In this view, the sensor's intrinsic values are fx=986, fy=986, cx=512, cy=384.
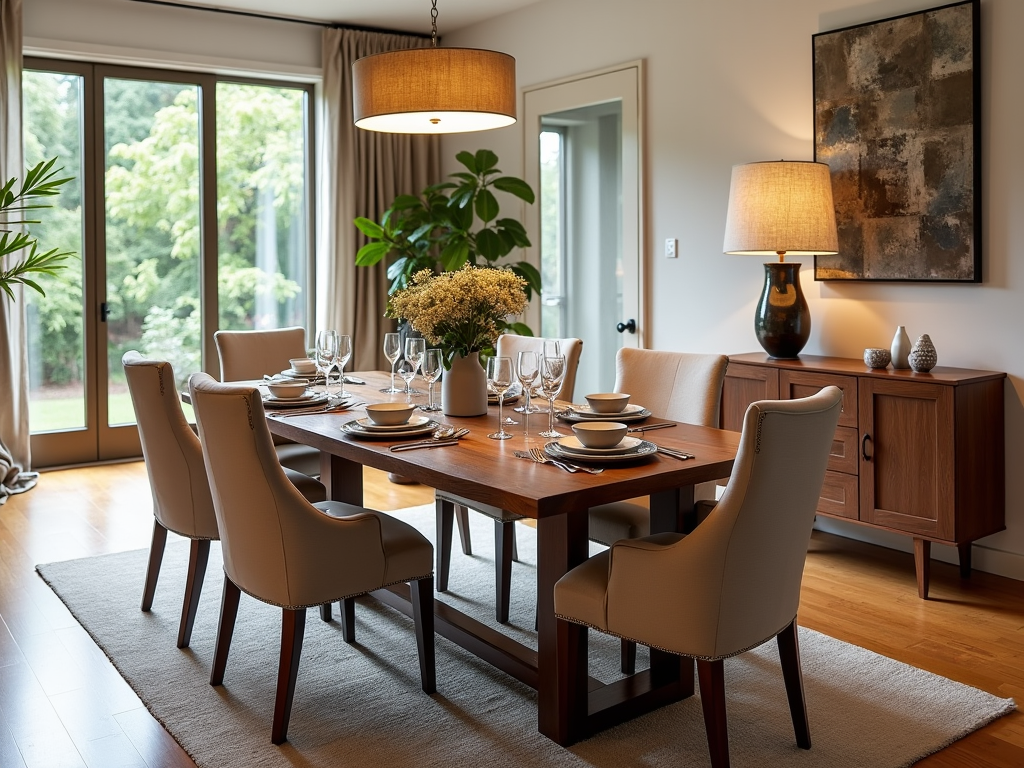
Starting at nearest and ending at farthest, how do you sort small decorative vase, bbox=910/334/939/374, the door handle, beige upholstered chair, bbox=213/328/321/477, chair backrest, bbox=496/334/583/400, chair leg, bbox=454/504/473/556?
1. small decorative vase, bbox=910/334/939/374
2. chair backrest, bbox=496/334/583/400
3. chair leg, bbox=454/504/473/556
4. beige upholstered chair, bbox=213/328/321/477
5. the door handle

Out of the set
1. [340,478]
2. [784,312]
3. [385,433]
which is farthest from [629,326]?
[385,433]

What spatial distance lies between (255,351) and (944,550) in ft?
10.0

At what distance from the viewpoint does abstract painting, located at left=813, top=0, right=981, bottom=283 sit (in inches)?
147

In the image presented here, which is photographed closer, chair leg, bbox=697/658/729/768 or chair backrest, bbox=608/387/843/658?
chair backrest, bbox=608/387/843/658

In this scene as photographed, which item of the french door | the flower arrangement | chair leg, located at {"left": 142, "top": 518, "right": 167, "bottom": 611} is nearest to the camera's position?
the flower arrangement

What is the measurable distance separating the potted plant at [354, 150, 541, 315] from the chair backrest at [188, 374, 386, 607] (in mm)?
2969

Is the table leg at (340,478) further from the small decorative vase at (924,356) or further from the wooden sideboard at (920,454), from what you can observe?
the small decorative vase at (924,356)

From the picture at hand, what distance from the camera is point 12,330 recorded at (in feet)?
17.9

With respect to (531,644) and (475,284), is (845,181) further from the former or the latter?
(531,644)

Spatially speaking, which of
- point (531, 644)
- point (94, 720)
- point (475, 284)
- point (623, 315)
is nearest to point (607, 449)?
point (475, 284)

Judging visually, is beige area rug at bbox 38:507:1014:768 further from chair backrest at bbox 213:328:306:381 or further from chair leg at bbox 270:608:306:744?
chair backrest at bbox 213:328:306:381

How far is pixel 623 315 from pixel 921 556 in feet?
7.30

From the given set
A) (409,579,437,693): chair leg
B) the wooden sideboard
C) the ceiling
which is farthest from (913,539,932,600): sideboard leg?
the ceiling

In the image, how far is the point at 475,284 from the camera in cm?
294
